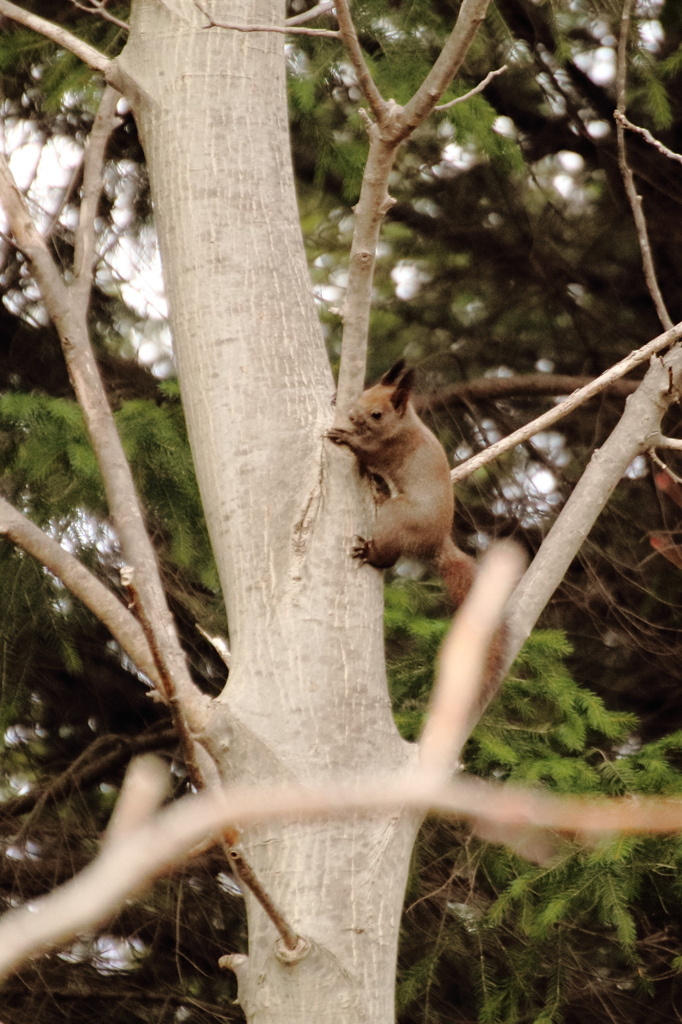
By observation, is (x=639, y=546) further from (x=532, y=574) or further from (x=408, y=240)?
(x=532, y=574)

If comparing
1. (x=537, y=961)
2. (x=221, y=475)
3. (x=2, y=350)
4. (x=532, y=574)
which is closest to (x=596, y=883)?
(x=537, y=961)

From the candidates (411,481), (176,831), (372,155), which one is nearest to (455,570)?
(411,481)

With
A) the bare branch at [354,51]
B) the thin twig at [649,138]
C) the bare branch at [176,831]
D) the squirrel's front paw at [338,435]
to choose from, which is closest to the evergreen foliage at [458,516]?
the thin twig at [649,138]

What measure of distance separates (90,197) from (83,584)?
1230 mm

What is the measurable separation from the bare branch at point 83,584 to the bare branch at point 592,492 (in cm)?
73

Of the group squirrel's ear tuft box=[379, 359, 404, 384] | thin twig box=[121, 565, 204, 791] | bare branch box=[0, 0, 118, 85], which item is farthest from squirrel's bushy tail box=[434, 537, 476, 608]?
bare branch box=[0, 0, 118, 85]

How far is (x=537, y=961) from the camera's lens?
354cm

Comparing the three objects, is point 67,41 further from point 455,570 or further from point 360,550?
point 455,570

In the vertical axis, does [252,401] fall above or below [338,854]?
above

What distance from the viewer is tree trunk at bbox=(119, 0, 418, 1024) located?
5.98 feet

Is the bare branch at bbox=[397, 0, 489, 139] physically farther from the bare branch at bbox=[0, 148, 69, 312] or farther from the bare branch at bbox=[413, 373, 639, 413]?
the bare branch at bbox=[413, 373, 639, 413]

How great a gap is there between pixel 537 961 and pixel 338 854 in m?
2.01

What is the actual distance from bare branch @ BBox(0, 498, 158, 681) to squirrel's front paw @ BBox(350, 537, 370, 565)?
Result: 0.42 metres

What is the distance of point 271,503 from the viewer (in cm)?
209
